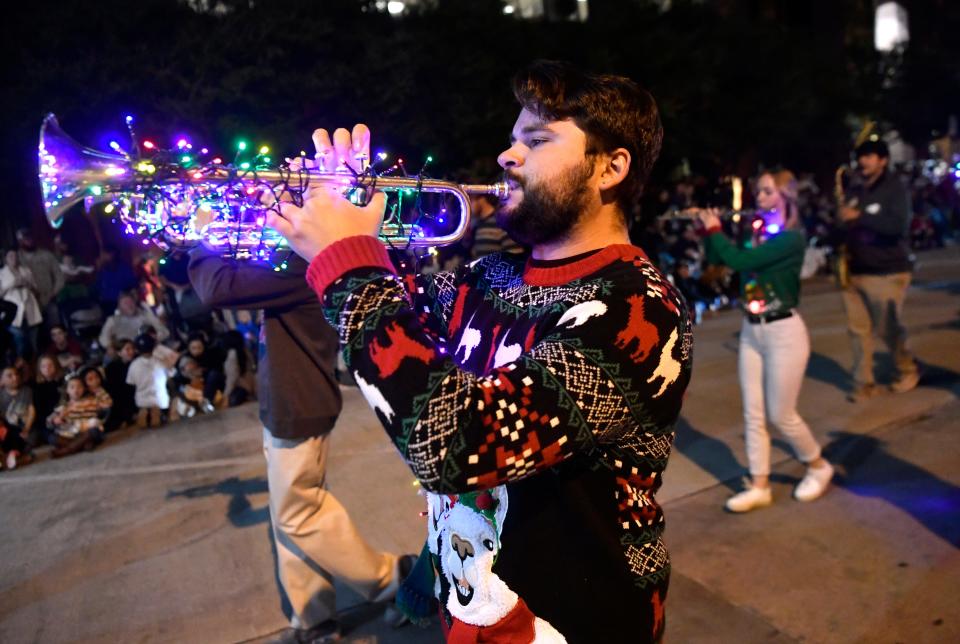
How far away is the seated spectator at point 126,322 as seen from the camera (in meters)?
7.84

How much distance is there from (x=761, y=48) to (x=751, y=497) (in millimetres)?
14966

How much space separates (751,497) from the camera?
4.20 meters

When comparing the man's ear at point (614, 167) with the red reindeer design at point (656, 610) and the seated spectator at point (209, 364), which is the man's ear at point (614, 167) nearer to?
the red reindeer design at point (656, 610)

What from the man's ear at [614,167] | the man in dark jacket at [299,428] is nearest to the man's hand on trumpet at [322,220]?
the man's ear at [614,167]

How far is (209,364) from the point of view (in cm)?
732

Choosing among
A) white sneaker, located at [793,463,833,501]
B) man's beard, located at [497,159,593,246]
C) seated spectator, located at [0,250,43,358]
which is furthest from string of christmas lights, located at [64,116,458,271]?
seated spectator, located at [0,250,43,358]

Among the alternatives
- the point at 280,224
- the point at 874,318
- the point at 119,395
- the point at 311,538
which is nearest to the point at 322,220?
the point at 280,224

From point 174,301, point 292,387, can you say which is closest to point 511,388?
point 292,387

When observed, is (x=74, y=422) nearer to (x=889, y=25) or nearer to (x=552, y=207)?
(x=552, y=207)

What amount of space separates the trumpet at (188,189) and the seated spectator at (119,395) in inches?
217

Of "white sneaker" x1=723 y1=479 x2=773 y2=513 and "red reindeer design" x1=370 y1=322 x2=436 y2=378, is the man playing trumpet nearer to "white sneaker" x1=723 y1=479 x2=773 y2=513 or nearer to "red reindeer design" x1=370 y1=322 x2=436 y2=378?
"red reindeer design" x1=370 y1=322 x2=436 y2=378

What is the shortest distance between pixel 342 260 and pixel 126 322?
7626 mm

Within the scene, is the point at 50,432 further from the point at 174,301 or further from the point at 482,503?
the point at 482,503

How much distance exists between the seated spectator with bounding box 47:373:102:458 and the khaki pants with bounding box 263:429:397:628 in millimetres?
3726
